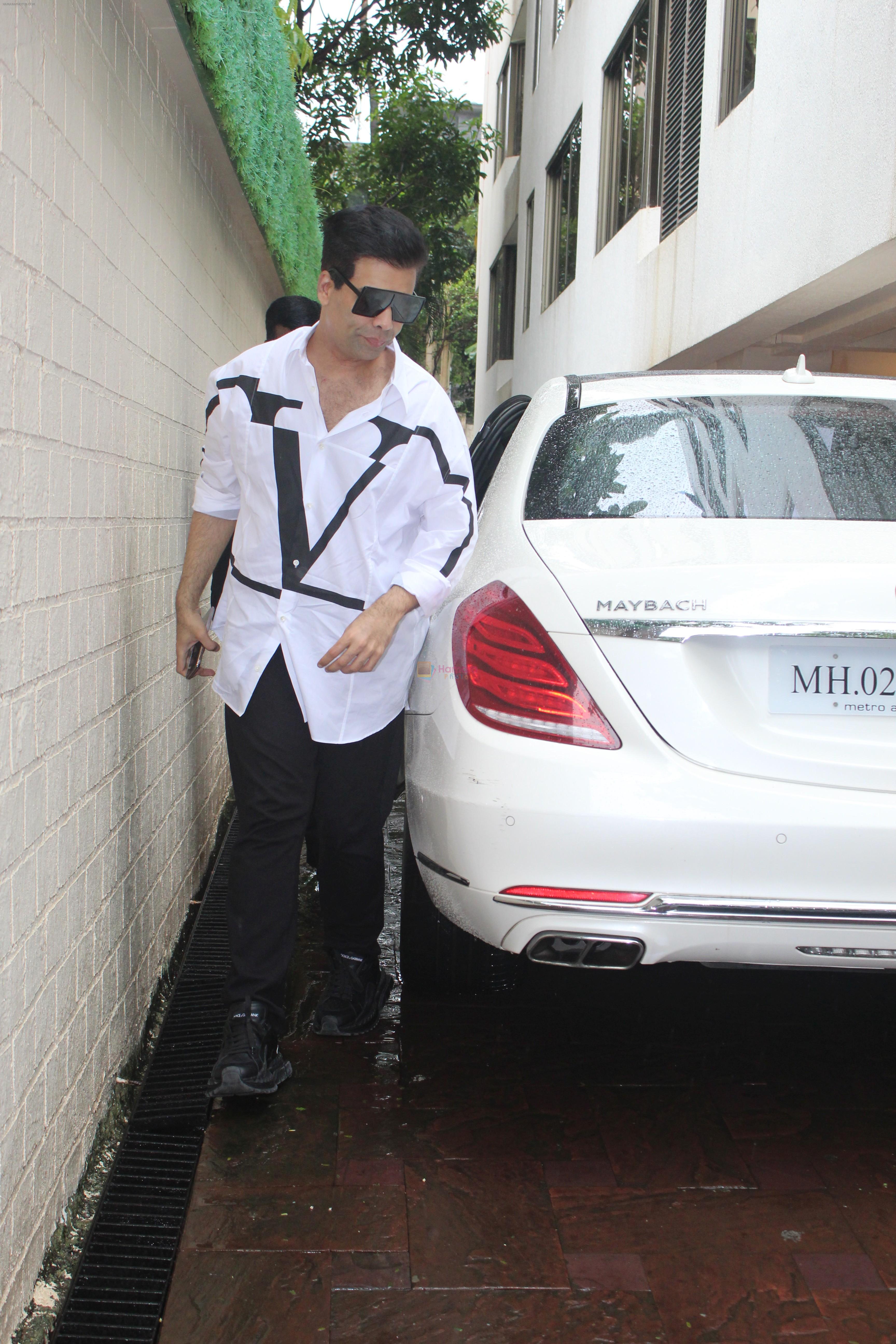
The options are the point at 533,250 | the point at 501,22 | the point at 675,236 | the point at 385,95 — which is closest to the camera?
the point at 675,236

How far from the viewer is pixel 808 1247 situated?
2.45m

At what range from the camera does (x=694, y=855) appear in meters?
2.51

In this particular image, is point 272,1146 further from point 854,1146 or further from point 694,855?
point 854,1146

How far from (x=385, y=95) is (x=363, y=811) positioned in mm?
16990

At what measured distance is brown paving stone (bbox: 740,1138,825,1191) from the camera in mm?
2682

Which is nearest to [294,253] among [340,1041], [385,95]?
[340,1041]

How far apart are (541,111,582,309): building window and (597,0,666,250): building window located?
5.05 ft

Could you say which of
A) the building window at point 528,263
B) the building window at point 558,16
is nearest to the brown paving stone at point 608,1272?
the building window at point 558,16

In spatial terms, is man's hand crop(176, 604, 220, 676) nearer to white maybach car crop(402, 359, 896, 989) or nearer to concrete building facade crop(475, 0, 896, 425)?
white maybach car crop(402, 359, 896, 989)

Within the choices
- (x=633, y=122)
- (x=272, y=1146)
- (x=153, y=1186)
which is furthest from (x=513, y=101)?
(x=153, y=1186)

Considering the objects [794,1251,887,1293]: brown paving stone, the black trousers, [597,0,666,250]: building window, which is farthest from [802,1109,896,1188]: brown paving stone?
[597,0,666,250]: building window

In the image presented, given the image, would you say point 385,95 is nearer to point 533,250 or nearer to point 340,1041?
point 533,250

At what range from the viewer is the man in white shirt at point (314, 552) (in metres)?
2.94

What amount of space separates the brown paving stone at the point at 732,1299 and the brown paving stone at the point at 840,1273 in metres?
0.02
